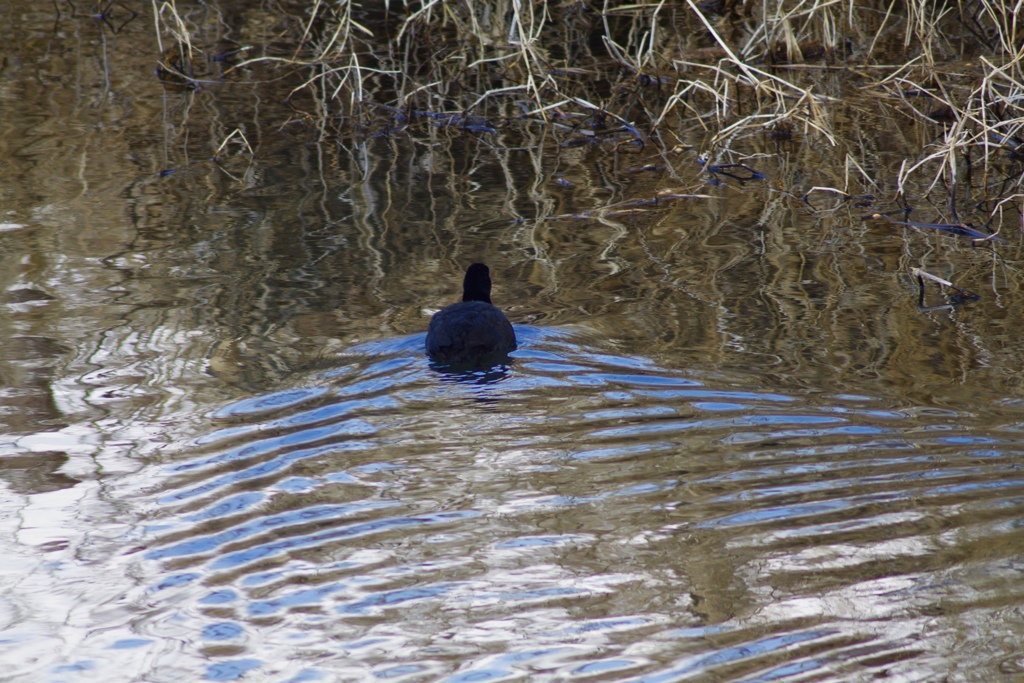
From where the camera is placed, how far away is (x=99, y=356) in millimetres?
7020

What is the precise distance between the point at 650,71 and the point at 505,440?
7941mm

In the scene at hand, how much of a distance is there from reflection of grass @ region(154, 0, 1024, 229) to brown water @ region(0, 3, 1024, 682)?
966 mm

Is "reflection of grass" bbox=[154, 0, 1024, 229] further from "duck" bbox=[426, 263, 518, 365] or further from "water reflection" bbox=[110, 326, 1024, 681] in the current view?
"water reflection" bbox=[110, 326, 1024, 681]

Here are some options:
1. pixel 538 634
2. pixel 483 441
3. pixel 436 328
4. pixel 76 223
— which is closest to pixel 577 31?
pixel 76 223

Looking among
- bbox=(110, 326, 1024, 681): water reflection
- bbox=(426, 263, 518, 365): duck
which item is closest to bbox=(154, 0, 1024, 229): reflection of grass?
bbox=(426, 263, 518, 365): duck

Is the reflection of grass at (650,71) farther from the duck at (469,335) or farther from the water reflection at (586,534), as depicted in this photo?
the water reflection at (586,534)

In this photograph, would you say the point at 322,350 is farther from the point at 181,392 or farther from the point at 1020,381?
the point at 1020,381

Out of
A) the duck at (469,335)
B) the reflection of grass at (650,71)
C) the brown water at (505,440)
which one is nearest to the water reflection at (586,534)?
the brown water at (505,440)

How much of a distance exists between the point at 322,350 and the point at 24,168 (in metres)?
4.96

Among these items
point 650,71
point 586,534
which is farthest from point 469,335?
point 650,71

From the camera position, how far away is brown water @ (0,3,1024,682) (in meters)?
4.28

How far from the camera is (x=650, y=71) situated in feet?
41.8

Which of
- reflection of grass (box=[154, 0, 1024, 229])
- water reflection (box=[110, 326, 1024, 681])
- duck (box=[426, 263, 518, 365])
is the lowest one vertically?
water reflection (box=[110, 326, 1024, 681])

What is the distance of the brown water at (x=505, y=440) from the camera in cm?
428
